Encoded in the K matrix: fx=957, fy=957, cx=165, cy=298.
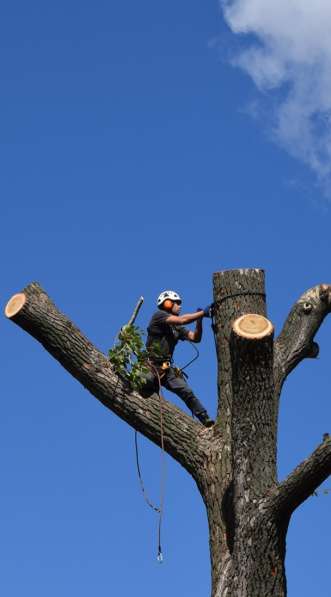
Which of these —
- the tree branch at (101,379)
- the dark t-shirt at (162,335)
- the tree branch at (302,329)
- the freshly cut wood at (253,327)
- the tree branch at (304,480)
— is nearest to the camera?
the tree branch at (304,480)

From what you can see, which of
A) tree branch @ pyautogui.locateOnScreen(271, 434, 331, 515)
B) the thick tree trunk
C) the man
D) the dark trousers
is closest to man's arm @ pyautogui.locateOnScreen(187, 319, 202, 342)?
the man

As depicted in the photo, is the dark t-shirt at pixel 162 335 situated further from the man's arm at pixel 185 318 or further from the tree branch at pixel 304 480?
the tree branch at pixel 304 480

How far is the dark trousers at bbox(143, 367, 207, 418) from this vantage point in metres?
8.74

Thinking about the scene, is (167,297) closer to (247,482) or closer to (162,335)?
(162,335)

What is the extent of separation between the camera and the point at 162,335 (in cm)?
919

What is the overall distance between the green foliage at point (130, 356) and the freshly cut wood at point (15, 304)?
35.1 inches

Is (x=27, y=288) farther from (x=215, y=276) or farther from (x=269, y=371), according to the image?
(x=269, y=371)

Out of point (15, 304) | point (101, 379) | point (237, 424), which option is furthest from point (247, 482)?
point (15, 304)

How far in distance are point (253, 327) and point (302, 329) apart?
1813mm

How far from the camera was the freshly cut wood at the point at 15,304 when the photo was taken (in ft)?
27.7

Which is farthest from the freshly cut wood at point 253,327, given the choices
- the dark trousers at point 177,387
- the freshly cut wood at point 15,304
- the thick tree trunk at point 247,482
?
the freshly cut wood at point 15,304

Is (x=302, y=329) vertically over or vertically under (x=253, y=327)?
over

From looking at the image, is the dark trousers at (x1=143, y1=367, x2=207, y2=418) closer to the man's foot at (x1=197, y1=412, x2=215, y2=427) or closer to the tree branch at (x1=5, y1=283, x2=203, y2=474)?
the man's foot at (x1=197, y1=412, x2=215, y2=427)

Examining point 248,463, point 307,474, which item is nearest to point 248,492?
point 248,463
